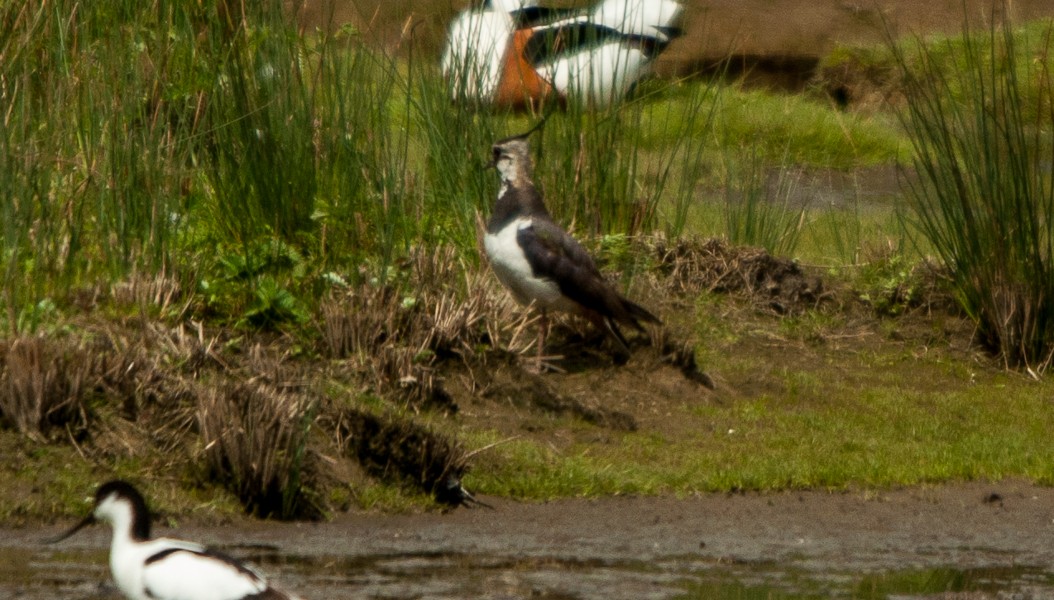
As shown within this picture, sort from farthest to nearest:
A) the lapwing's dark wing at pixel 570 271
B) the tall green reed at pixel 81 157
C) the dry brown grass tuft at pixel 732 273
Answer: the dry brown grass tuft at pixel 732 273 < the lapwing's dark wing at pixel 570 271 < the tall green reed at pixel 81 157

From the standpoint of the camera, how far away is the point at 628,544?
6.24 m

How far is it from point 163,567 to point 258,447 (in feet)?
4.65

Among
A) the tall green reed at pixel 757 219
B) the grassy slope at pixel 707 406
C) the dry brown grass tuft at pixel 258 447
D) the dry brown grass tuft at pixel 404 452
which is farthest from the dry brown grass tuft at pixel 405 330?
the tall green reed at pixel 757 219

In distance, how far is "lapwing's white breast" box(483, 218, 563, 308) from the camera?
8516mm

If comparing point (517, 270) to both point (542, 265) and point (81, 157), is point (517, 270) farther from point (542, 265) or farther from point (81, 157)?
point (81, 157)

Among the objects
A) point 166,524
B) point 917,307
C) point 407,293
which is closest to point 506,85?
point 917,307

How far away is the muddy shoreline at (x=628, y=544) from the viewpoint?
18.1 feet

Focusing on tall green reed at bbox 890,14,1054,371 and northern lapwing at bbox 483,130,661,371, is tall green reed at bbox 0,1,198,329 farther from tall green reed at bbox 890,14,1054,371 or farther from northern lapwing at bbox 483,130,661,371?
tall green reed at bbox 890,14,1054,371

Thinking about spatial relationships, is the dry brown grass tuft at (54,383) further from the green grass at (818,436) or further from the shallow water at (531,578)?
the green grass at (818,436)

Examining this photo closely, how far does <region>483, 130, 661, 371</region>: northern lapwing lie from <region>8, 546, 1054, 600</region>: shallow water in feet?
8.33

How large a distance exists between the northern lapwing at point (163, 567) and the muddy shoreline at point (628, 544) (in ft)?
1.02

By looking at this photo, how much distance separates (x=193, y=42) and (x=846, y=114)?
34.6ft

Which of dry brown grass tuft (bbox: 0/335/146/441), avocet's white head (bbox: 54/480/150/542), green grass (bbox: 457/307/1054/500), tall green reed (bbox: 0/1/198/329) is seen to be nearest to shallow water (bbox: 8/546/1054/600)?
avocet's white head (bbox: 54/480/150/542)

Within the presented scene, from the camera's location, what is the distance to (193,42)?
27.7ft
